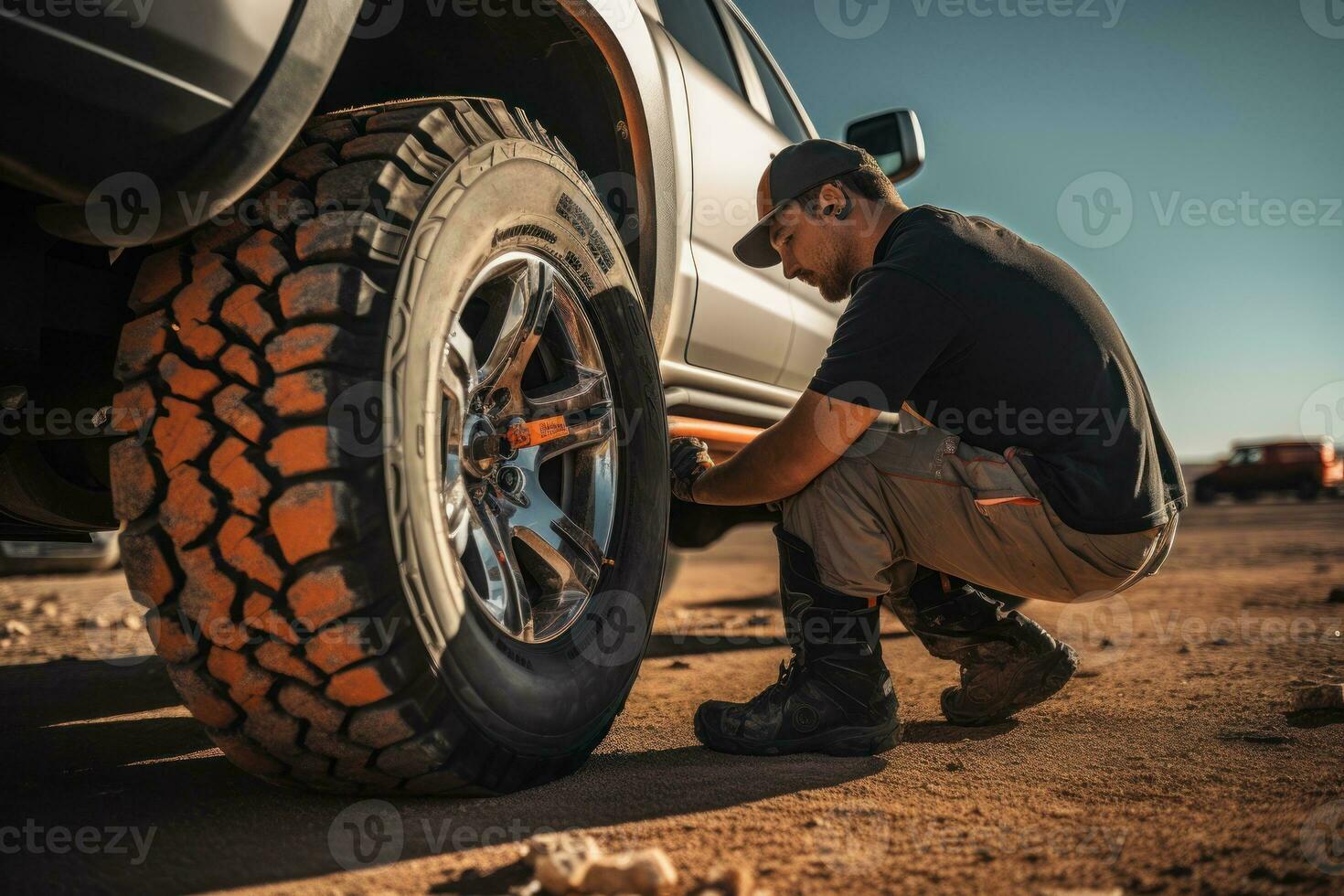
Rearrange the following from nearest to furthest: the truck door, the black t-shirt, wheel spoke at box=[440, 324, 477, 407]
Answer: wheel spoke at box=[440, 324, 477, 407]
the black t-shirt
the truck door

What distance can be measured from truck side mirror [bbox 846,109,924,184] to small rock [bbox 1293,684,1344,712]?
2106 millimetres

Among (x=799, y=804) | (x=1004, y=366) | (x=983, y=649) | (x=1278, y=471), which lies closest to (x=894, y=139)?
(x=1004, y=366)

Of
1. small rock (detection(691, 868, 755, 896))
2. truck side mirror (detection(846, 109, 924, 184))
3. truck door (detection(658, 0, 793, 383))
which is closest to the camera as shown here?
small rock (detection(691, 868, 755, 896))

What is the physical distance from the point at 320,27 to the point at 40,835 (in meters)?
1.19

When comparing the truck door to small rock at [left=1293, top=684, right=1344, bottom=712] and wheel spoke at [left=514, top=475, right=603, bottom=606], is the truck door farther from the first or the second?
small rock at [left=1293, top=684, right=1344, bottom=712]

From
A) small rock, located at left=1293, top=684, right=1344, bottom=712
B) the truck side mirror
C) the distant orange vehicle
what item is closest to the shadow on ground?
small rock, located at left=1293, top=684, right=1344, bottom=712

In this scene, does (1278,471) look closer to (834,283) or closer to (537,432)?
(834,283)

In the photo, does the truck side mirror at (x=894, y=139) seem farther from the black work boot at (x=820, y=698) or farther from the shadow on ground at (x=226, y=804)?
the shadow on ground at (x=226, y=804)

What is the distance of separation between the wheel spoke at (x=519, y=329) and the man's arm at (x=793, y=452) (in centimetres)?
52

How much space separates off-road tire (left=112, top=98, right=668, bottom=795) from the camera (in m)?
1.25

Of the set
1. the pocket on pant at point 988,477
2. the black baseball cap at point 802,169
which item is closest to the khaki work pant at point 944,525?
the pocket on pant at point 988,477

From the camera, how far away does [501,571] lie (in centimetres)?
165

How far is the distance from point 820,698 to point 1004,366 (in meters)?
0.76

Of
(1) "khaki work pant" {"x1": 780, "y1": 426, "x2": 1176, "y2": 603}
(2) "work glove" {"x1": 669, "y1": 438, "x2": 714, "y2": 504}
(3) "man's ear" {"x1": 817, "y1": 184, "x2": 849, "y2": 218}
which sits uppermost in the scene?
(3) "man's ear" {"x1": 817, "y1": 184, "x2": 849, "y2": 218}
